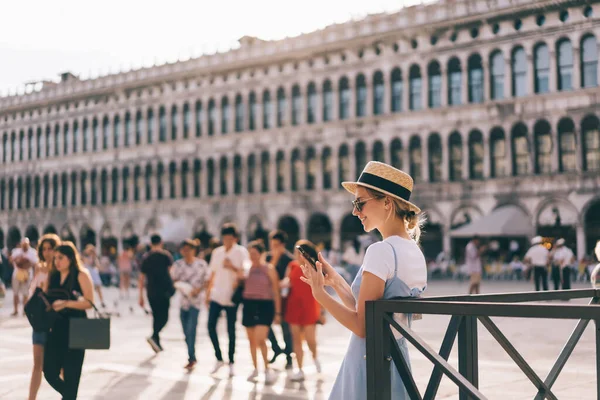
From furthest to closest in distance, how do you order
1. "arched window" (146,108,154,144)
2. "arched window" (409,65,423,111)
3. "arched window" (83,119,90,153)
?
"arched window" (83,119,90,153) → "arched window" (146,108,154,144) → "arched window" (409,65,423,111)

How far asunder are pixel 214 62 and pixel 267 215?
10.4m

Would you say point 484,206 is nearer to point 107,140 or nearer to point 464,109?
point 464,109

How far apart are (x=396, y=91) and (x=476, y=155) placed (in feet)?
→ 19.0

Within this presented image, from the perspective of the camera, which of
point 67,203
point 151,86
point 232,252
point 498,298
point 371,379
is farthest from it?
point 67,203

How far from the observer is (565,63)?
37.9 metres

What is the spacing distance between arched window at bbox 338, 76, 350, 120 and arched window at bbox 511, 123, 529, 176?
9768 mm

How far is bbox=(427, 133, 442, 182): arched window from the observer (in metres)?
41.7

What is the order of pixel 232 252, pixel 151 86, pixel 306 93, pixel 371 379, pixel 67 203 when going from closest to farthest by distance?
pixel 371 379
pixel 232 252
pixel 306 93
pixel 151 86
pixel 67 203

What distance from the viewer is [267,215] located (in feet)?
157

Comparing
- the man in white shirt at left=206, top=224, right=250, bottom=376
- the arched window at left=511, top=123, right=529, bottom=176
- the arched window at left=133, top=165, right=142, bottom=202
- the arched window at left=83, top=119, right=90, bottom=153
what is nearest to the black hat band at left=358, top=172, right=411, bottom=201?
the man in white shirt at left=206, top=224, right=250, bottom=376

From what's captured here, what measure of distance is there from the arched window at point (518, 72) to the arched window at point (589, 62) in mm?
2827

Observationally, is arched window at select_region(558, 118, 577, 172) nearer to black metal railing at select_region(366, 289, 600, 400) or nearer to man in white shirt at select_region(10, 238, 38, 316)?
man in white shirt at select_region(10, 238, 38, 316)

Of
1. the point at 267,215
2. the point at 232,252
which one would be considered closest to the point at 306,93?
the point at 267,215

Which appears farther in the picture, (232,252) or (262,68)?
(262,68)
